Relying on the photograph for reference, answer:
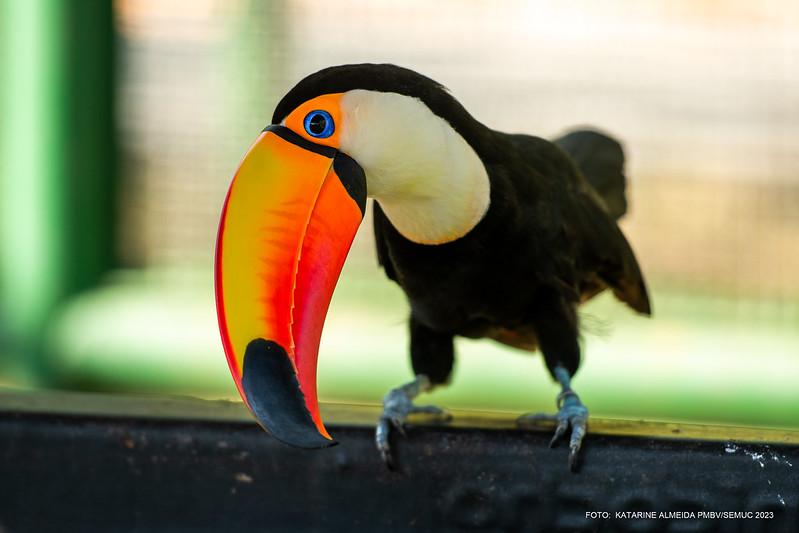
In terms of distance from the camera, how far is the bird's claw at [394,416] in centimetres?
141

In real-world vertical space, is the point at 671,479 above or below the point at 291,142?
below

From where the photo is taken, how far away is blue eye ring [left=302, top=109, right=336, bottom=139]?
1.28 metres

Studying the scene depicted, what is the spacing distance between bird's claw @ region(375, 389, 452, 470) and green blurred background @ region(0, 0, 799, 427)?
1264mm

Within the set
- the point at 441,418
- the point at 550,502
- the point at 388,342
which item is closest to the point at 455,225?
the point at 441,418

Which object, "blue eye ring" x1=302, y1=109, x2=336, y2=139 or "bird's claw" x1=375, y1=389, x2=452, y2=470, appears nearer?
"blue eye ring" x1=302, y1=109, x2=336, y2=139

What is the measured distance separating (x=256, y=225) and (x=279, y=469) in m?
0.35

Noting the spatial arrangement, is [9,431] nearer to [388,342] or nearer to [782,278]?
[388,342]

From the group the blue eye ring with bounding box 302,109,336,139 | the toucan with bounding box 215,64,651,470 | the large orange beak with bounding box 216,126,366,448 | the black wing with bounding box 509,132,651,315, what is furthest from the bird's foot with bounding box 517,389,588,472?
the blue eye ring with bounding box 302,109,336,139

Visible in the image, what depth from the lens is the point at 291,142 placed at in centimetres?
126

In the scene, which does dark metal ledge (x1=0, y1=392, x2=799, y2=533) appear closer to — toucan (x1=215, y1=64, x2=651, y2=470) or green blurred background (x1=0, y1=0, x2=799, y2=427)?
toucan (x1=215, y1=64, x2=651, y2=470)

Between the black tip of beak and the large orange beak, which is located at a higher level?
the large orange beak

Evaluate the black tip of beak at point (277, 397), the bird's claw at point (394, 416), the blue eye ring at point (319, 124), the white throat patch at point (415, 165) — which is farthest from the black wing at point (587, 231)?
the black tip of beak at point (277, 397)

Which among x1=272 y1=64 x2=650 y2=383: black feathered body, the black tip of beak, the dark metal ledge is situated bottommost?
the dark metal ledge

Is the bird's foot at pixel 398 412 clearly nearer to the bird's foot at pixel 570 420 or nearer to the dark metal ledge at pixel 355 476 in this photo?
the dark metal ledge at pixel 355 476
